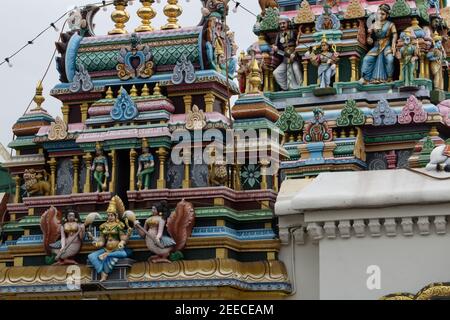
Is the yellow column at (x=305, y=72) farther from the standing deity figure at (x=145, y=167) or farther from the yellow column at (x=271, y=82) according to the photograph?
→ the standing deity figure at (x=145, y=167)

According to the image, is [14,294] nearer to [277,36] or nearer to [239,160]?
[239,160]

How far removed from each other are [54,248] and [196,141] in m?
3.01

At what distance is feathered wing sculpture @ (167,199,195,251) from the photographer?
25.2m

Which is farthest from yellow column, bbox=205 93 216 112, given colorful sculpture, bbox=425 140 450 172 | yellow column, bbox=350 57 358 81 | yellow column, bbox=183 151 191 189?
yellow column, bbox=350 57 358 81

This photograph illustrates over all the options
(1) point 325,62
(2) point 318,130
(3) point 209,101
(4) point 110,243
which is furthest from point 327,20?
(4) point 110,243

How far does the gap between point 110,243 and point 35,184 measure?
2209 millimetres

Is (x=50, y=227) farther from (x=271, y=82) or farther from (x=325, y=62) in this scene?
(x=271, y=82)

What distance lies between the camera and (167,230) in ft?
83.2

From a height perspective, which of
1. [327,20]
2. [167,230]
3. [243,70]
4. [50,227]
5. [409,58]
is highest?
[327,20]

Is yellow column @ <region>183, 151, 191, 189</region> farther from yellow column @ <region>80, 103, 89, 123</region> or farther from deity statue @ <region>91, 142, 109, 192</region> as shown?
yellow column @ <region>80, 103, 89, 123</region>

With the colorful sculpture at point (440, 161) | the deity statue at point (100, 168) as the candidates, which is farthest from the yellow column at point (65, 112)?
the colorful sculpture at point (440, 161)

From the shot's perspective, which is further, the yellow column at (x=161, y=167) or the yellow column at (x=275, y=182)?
the yellow column at (x=275, y=182)

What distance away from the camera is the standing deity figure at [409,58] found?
114 ft

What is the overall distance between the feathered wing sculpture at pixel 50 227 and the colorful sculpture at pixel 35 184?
821mm
